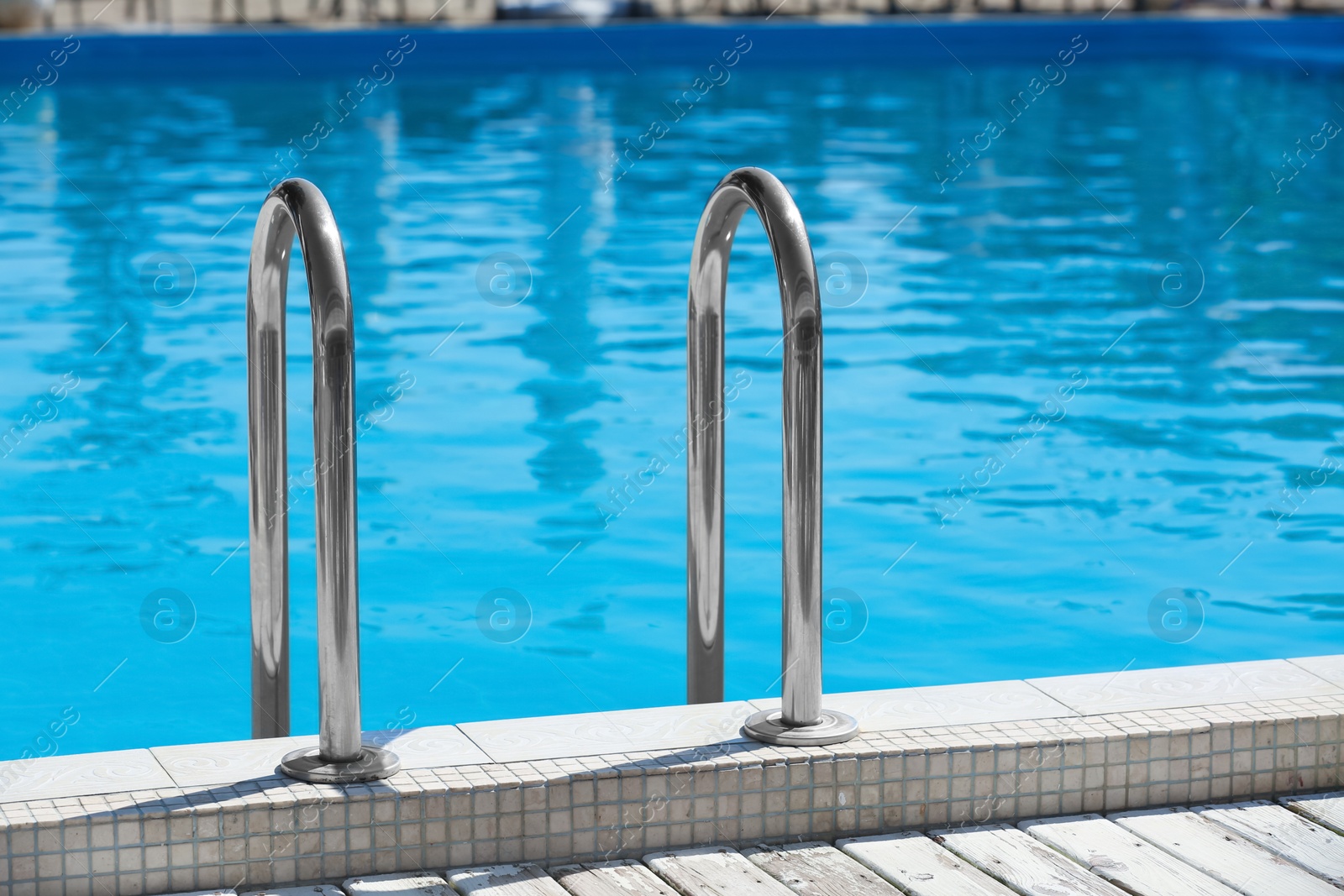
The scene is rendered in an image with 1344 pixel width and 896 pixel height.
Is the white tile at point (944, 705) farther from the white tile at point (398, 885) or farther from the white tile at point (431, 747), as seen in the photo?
the white tile at point (398, 885)

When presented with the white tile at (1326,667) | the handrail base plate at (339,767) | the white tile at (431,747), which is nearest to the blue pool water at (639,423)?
the white tile at (1326,667)

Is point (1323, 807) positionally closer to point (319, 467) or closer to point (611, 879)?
point (611, 879)

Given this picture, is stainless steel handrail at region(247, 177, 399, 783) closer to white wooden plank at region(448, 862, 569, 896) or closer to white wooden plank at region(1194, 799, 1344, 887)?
white wooden plank at region(448, 862, 569, 896)

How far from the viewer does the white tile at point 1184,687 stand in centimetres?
235

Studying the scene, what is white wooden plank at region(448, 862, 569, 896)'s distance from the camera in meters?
2.00

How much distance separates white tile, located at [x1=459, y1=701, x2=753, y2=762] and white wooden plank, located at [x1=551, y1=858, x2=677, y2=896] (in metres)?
0.15

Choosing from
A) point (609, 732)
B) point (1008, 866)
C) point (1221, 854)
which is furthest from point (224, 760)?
point (1221, 854)

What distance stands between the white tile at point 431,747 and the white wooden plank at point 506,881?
14cm

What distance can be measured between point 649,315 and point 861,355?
1118mm

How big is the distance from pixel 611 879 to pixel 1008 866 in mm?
500

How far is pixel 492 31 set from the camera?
19125 millimetres

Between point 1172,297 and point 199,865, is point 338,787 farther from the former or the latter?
point 1172,297

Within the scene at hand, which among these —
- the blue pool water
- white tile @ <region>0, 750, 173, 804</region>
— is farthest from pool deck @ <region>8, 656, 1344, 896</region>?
the blue pool water

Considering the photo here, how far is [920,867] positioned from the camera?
6.82 feet
